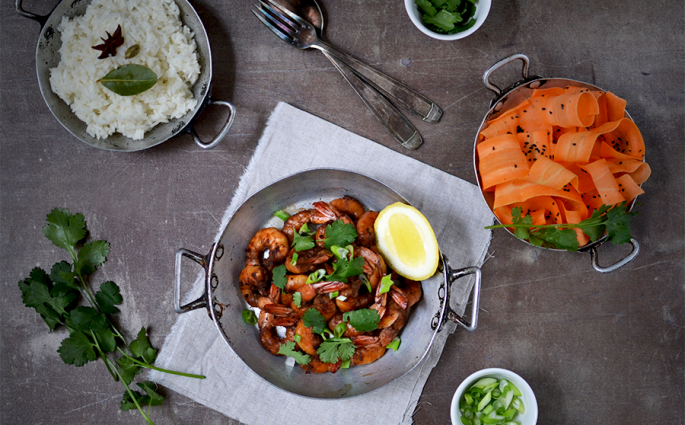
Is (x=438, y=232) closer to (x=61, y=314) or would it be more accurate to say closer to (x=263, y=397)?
(x=263, y=397)

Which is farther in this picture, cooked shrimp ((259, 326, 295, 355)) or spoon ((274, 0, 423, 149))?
spoon ((274, 0, 423, 149))

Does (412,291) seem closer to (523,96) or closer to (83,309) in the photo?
(523,96)

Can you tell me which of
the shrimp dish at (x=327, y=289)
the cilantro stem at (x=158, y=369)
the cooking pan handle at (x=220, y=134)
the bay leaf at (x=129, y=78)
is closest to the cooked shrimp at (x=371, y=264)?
the shrimp dish at (x=327, y=289)

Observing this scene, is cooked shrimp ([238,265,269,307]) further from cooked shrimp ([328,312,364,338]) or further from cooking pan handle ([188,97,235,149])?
cooking pan handle ([188,97,235,149])

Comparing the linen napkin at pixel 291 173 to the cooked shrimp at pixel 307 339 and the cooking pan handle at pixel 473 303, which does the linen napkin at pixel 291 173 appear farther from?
the cooked shrimp at pixel 307 339

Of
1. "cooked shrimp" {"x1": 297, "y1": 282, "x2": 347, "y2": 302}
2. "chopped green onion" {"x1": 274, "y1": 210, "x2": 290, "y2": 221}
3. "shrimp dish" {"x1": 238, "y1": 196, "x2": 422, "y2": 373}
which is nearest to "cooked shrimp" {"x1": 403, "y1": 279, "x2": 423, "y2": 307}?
"shrimp dish" {"x1": 238, "y1": 196, "x2": 422, "y2": 373}

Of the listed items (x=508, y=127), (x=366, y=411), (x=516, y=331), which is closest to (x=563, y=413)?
(x=516, y=331)
